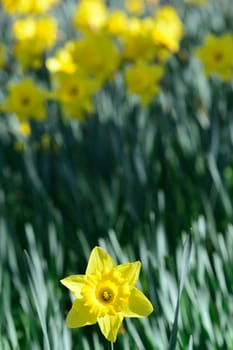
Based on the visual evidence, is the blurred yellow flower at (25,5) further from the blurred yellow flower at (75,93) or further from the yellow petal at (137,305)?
the yellow petal at (137,305)

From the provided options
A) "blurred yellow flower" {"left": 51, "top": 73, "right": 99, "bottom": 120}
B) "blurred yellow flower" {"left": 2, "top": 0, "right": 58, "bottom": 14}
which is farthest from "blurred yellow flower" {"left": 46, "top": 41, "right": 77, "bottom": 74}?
"blurred yellow flower" {"left": 2, "top": 0, "right": 58, "bottom": 14}

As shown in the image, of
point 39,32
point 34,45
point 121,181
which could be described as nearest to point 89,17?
point 39,32

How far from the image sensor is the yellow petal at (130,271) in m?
0.96

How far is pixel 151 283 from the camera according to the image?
132cm

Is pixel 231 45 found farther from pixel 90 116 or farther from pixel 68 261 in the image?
pixel 68 261

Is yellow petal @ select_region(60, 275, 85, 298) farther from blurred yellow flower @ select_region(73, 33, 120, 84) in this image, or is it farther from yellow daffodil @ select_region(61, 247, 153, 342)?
blurred yellow flower @ select_region(73, 33, 120, 84)

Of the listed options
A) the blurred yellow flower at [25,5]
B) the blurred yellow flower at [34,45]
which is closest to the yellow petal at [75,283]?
the blurred yellow flower at [34,45]

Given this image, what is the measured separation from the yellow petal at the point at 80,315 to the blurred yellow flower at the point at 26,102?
1497mm

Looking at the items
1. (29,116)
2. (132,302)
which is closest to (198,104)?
(29,116)

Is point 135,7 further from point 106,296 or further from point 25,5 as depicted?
point 106,296

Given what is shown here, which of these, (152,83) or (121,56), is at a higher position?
(121,56)

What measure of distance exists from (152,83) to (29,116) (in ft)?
1.59

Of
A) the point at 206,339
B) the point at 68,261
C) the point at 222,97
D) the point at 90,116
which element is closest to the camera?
the point at 206,339

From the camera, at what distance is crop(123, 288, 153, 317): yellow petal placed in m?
0.94
